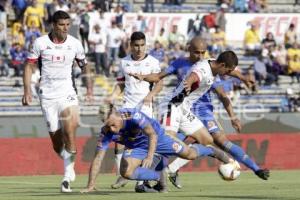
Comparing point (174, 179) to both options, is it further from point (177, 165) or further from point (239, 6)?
point (239, 6)

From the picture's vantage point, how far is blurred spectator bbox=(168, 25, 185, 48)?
3101 cm

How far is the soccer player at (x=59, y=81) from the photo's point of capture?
15.2m

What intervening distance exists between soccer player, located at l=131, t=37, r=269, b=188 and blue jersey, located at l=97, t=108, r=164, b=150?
1468 millimetres

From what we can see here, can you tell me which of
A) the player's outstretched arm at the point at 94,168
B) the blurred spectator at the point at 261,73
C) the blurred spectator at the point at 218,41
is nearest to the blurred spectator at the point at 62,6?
the blurred spectator at the point at 218,41

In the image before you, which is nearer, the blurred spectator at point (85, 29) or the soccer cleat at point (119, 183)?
the soccer cleat at point (119, 183)

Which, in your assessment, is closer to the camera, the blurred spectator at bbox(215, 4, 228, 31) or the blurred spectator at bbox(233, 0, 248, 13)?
the blurred spectator at bbox(215, 4, 228, 31)

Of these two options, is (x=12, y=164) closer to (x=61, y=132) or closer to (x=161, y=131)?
(x=61, y=132)

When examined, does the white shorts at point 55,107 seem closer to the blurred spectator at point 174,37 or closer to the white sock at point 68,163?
the white sock at point 68,163

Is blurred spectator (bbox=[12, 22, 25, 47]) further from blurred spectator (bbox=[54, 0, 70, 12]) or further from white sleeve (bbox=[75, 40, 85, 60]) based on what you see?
white sleeve (bbox=[75, 40, 85, 60])

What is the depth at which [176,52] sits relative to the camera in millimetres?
30172

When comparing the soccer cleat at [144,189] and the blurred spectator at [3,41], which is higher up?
the blurred spectator at [3,41]

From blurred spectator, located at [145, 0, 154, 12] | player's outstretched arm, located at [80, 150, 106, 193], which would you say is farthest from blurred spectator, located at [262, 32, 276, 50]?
player's outstretched arm, located at [80, 150, 106, 193]

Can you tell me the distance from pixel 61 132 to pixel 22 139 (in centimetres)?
Result: 693

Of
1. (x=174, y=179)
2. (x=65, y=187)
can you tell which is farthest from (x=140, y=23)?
(x=65, y=187)
